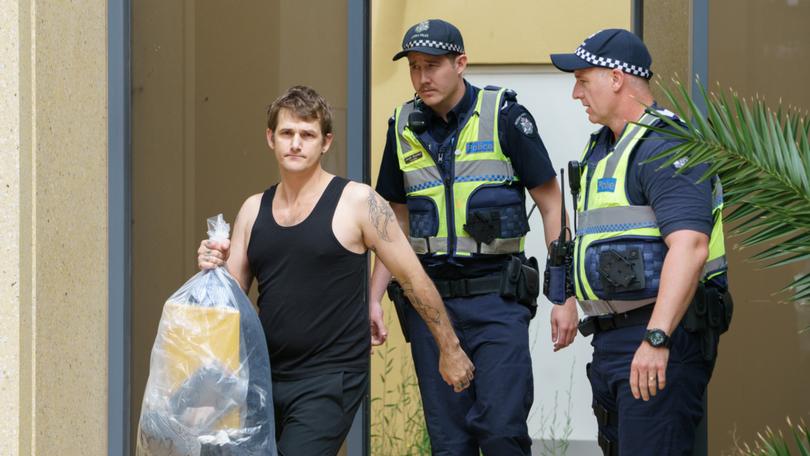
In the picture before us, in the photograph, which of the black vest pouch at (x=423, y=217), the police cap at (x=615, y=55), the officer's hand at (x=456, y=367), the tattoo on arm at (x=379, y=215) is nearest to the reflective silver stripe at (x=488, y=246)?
the black vest pouch at (x=423, y=217)

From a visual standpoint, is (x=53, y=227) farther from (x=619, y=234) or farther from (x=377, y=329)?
(x=619, y=234)

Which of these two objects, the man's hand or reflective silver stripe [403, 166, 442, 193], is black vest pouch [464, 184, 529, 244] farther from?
the man's hand

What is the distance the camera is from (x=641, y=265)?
13.3 feet

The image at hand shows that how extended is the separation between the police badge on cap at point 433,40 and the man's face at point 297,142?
2.22 ft

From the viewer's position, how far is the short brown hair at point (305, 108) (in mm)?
4090

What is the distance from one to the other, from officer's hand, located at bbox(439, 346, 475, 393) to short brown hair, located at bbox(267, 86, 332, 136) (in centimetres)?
80

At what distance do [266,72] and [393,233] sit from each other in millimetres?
1325

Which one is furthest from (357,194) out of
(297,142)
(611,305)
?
(611,305)

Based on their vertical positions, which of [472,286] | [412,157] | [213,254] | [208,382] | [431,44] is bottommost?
[208,382]

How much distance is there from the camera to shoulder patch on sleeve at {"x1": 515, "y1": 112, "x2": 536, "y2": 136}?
461 centimetres

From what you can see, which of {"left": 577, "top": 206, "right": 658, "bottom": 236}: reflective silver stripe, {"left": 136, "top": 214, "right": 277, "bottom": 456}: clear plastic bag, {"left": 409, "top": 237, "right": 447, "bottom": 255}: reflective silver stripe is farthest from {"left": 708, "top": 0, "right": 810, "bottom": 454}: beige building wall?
{"left": 136, "top": 214, "right": 277, "bottom": 456}: clear plastic bag

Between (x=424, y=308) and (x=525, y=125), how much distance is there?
84 cm

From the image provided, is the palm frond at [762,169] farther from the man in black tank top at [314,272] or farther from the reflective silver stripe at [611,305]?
the man in black tank top at [314,272]
